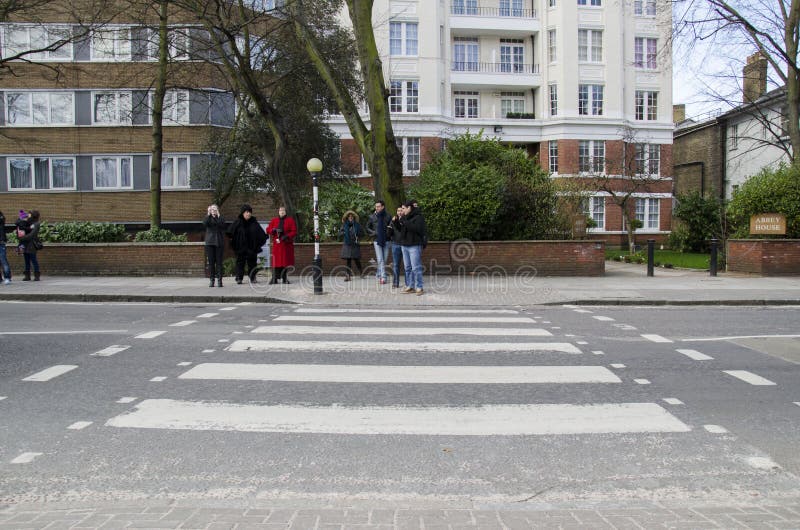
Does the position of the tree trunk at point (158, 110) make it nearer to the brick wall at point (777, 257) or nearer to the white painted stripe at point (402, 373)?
the white painted stripe at point (402, 373)

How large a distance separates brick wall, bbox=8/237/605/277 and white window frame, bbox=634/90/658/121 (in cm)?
2702

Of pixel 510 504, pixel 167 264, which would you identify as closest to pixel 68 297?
pixel 167 264

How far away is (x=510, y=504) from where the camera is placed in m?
3.77

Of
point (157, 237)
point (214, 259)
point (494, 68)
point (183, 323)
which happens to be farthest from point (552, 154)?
point (183, 323)

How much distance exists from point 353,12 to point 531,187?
755cm

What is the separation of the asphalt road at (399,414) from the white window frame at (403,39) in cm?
3184

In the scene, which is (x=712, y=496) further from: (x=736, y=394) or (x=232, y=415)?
(x=232, y=415)

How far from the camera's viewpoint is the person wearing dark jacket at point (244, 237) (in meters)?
15.9

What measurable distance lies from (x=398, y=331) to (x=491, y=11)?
36641 millimetres

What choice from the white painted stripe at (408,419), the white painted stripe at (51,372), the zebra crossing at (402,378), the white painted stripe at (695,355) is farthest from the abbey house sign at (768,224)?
the white painted stripe at (51,372)

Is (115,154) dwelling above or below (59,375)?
above

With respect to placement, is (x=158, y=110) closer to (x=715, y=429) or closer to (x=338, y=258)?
(x=338, y=258)

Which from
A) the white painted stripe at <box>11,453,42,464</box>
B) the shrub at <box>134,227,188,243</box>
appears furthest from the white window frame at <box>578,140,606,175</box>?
the white painted stripe at <box>11,453,42,464</box>

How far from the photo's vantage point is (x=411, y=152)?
3859 centimetres
